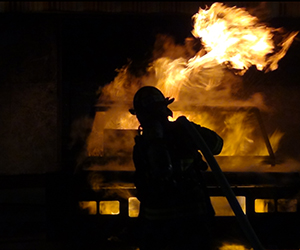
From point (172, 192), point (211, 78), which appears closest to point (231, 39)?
point (211, 78)

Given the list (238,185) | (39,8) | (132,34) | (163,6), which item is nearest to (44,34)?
(39,8)

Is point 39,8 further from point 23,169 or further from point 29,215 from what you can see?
point 29,215

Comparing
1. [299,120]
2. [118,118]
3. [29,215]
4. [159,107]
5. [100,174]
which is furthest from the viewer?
[299,120]

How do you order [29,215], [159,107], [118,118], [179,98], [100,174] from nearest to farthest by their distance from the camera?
[159,107] → [100,174] → [118,118] → [179,98] → [29,215]

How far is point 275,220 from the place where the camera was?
4891 millimetres

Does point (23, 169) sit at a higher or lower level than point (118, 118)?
lower

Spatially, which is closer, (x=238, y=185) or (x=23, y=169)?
(x=238, y=185)

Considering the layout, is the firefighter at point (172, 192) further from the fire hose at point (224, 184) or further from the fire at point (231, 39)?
the fire at point (231, 39)

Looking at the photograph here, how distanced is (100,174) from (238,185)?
4.22ft

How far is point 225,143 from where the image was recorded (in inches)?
221

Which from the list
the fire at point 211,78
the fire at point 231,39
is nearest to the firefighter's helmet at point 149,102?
the fire at point 211,78

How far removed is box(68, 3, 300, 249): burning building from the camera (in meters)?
4.76

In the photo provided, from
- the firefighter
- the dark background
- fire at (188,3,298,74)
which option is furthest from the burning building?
the firefighter

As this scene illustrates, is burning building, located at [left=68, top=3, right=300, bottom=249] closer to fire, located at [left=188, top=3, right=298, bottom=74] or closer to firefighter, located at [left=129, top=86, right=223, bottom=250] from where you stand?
fire, located at [left=188, top=3, right=298, bottom=74]
